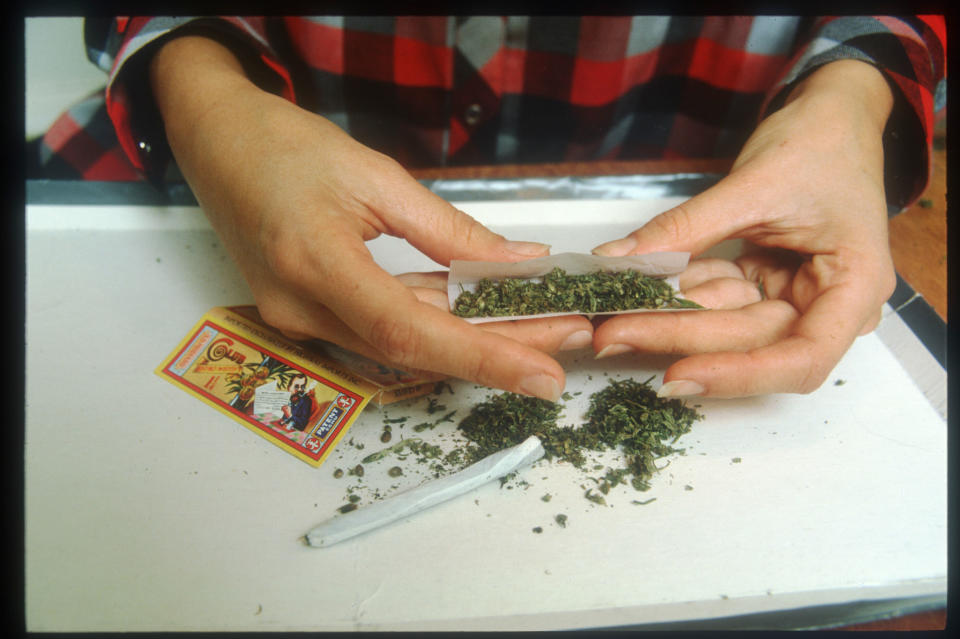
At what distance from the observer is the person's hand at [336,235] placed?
3.74 ft

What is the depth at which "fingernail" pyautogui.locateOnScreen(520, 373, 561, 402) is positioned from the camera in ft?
3.71

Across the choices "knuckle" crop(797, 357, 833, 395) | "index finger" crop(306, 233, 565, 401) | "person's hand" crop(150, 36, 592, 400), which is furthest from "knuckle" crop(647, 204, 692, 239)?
"index finger" crop(306, 233, 565, 401)

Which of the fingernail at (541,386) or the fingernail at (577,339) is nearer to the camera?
the fingernail at (541,386)

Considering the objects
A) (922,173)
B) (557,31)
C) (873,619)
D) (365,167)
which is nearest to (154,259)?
(365,167)

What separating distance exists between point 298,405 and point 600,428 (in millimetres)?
739

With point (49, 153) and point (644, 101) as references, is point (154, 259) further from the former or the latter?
point (644, 101)

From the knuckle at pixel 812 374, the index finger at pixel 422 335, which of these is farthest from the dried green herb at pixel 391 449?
the knuckle at pixel 812 374

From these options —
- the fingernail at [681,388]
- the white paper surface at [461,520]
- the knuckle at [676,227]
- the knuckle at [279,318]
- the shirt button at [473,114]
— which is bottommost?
the white paper surface at [461,520]

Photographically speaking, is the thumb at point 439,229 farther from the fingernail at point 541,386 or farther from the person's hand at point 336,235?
the fingernail at point 541,386

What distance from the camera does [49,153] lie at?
2119mm

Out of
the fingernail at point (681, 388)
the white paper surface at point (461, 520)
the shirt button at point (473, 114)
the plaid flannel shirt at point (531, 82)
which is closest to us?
the white paper surface at point (461, 520)

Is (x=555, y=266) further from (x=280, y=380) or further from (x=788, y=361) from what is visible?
(x=280, y=380)

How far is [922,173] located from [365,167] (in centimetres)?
169

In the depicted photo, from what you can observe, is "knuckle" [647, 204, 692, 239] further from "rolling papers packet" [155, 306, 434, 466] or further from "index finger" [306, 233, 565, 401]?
"rolling papers packet" [155, 306, 434, 466]
